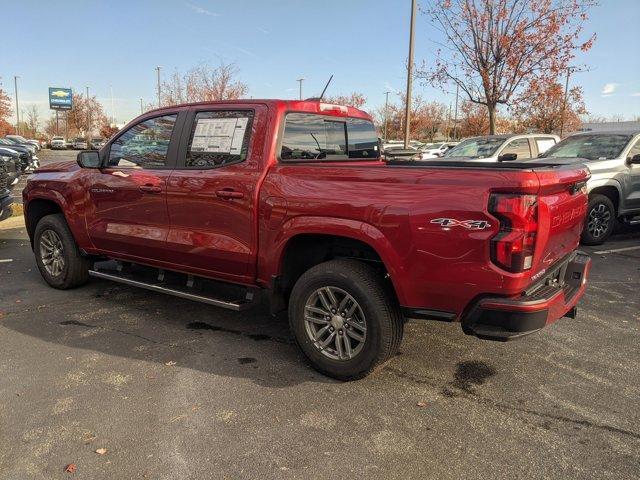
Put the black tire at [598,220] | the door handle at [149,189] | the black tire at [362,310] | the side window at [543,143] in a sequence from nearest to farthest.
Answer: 1. the black tire at [362,310]
2. the door handle at [149,189]
3. the black tire at [598,220]
4. the side window at [543,143]

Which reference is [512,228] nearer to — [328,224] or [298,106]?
[328,224]

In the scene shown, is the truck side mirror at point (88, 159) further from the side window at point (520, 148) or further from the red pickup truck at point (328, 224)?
the side window at point (520, 148)

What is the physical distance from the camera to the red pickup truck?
2857 millimetres

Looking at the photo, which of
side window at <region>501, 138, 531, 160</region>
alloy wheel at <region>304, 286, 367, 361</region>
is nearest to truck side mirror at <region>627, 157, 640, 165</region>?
side window at <region>501, 138, 531, 160</region>

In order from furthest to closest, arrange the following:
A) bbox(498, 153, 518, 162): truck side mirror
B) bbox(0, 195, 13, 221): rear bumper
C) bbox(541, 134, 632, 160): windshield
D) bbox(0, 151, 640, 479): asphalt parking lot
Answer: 1. bbox(498, 153, 518, 162): truck side mirror
2. bbox(541, 134, 632, 160): windshield
3. bbox(0, 195, 13, 221): rear bumper
4. bbox(0, 151, 640, 479): asphalt parking lot

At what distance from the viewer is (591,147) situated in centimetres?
851

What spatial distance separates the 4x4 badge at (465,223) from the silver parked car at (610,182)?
5.53m

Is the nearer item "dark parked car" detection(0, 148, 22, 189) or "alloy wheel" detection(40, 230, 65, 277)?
"alloy wheel" detection(40, 230, 65, 277)

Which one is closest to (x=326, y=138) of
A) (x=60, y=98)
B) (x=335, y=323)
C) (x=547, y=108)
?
(x=335, y=323)

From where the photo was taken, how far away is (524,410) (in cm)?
312

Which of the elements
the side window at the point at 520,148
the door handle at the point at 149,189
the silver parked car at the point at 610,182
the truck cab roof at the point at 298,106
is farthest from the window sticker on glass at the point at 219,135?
the side window at the point at 520,148

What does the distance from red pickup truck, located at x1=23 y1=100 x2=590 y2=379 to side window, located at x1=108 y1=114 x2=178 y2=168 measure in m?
0.02

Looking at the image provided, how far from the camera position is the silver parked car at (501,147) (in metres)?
10.5

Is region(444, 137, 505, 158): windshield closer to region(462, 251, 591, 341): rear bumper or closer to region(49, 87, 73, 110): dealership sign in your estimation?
region(462, 251, 591, 341): rear bumper
